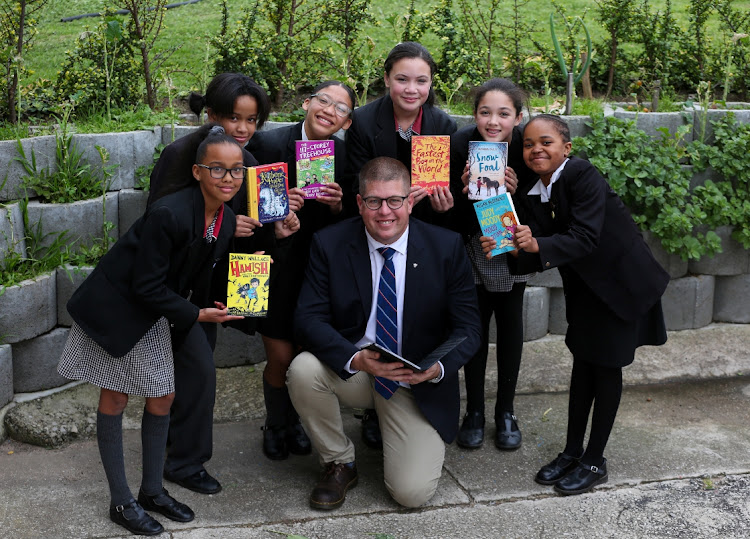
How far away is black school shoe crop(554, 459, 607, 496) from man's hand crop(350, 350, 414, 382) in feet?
2.97

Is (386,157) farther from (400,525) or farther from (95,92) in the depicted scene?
(95,92)

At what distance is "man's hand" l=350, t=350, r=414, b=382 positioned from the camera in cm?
374

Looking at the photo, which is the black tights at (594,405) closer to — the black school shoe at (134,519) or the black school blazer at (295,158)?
the black school blazer at (295,158)

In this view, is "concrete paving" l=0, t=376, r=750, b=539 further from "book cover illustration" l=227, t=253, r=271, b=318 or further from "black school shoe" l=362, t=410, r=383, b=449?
"book cover illustration" l=227, t=253, r=271, b=318

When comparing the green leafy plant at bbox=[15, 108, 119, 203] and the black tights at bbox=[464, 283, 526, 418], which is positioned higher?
the green leafy plant at bbox=[15, 108, 119, 203]

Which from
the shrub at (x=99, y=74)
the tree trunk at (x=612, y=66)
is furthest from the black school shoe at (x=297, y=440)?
the tree trunk at (x=612, y=66)

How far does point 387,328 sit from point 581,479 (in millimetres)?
1104

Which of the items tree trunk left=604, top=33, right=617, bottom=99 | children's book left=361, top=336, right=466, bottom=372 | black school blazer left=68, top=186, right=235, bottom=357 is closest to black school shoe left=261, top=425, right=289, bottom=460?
children's book left=361, top=336, right=466, bottom=372

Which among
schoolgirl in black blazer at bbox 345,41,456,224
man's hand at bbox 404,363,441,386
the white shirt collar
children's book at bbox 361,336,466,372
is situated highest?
schoolgirl in black blazer at bbox 345,41,456,224

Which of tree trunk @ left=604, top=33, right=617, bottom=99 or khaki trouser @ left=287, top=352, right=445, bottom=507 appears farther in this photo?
tree trunk @ left=604, top=33, right=617, bottom=99

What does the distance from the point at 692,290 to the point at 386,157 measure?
2.61 metres

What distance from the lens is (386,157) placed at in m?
3.95

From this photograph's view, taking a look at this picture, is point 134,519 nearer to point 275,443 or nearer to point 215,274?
point 275,443

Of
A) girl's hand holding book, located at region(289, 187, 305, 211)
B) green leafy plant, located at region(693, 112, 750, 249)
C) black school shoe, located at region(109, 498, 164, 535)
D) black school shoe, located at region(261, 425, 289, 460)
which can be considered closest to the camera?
black school shoe, located at region(109, 498, 164, 535)
